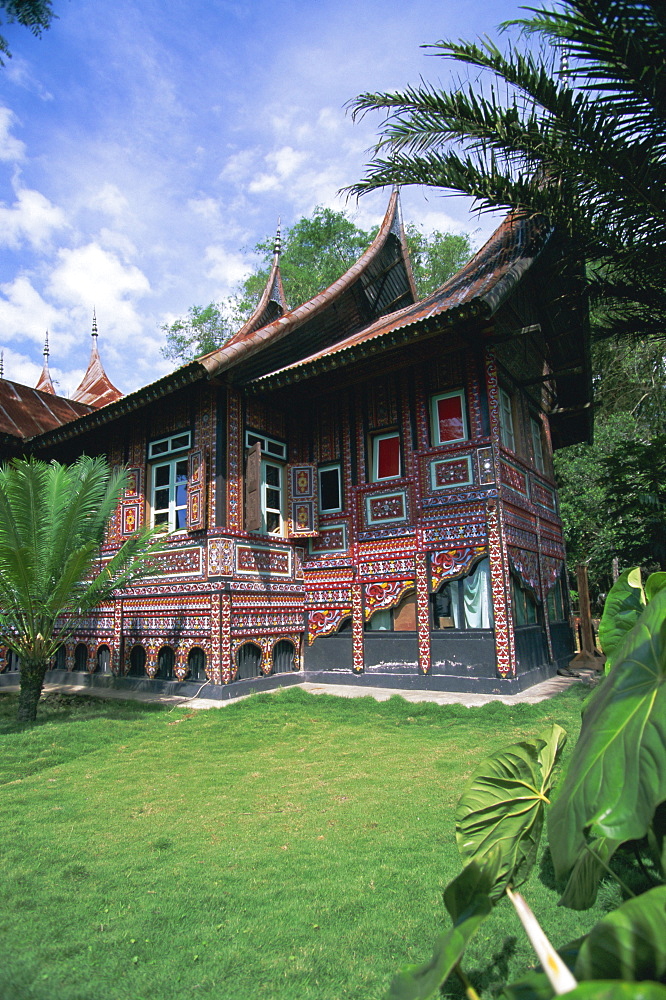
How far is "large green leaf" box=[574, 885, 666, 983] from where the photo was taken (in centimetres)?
80

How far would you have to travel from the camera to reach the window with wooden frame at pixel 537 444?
12.4 metres

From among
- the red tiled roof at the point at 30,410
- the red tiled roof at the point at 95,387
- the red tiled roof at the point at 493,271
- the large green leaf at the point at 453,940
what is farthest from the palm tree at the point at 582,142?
the red tiled roof at the point at 95,387

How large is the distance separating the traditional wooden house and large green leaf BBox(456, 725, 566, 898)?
692 cm

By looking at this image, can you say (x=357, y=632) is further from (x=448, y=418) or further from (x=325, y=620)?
(x=448, y=418)

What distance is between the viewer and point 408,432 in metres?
10.0

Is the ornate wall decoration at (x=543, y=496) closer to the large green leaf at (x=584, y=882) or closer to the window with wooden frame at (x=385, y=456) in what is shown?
the window with wooden frame at (x=385, y=456)

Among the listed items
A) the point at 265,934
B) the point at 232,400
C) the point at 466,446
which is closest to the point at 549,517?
the point at 466,446

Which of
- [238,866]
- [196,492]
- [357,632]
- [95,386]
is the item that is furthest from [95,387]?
[238,866]

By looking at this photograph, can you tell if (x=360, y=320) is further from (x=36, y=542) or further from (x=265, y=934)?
(x=265, y=934)

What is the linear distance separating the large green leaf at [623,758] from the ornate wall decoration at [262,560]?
863cm

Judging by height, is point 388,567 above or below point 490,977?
above

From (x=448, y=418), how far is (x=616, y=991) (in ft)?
30.7

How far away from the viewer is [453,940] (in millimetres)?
902

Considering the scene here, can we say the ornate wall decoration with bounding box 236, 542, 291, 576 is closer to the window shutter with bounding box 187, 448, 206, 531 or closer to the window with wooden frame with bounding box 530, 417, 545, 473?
the window shutter with bounding box 187, 448, 206, 531
